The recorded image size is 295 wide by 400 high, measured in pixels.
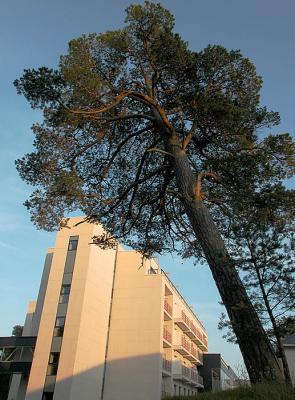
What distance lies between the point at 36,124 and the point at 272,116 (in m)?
6.36

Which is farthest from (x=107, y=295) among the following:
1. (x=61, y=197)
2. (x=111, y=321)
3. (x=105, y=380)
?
(x=61, y=197)

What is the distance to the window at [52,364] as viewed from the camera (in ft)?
94.3

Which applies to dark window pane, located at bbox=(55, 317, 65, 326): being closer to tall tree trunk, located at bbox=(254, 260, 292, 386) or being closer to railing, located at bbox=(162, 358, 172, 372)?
railing, located at bbox=(162, 358, 172, 372)

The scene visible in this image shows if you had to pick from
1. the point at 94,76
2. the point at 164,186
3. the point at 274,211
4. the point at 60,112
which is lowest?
the point at 274,211

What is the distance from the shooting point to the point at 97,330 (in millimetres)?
33594

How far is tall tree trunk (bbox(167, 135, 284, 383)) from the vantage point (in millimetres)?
6023

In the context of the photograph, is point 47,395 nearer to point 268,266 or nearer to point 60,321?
point 60,321

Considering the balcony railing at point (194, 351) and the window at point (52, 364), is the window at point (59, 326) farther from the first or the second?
the balcony railing at point (194, 351)

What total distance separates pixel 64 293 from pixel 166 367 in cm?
1253

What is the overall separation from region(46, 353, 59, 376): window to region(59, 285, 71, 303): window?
165 inches

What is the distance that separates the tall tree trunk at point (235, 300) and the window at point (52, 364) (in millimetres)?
25005

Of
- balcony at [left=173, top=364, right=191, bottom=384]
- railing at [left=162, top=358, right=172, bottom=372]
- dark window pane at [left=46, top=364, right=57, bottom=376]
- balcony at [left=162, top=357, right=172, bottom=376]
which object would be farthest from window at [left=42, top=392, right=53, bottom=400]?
balcony at [left=173, top=364, right=191, bottom=384]

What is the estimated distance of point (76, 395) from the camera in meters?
28.0

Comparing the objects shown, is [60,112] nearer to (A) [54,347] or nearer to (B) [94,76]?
(B) [94,76]
